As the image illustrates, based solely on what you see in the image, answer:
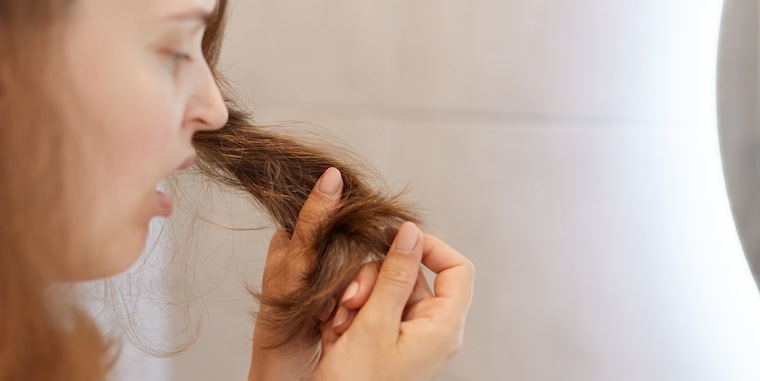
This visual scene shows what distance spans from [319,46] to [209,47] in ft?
1.09

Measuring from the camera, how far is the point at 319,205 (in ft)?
1.73

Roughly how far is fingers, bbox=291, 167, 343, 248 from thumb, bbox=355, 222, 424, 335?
6 centimetres

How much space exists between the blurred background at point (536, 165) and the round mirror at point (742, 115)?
13 millimetres

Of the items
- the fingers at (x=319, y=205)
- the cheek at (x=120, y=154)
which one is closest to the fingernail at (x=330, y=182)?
the fingers at (x=319, y=205)

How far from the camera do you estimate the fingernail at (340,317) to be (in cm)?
51

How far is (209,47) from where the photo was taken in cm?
59

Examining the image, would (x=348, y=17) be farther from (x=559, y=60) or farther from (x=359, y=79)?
(x=559, y=60)

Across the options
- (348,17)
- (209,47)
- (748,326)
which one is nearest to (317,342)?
(209,47)

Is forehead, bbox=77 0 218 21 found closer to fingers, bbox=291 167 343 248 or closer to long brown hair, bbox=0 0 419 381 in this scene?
long brown hair, bbox=0 0 419 381

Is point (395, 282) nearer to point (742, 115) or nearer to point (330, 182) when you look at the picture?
point (330, 182)

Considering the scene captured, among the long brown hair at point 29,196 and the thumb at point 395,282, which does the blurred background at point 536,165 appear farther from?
the long brown hair at point 29,196

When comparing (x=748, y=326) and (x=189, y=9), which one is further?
(x=748, y=326)

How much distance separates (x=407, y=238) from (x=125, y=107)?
211 millimetres

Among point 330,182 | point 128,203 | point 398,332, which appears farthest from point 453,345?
point 128,203
